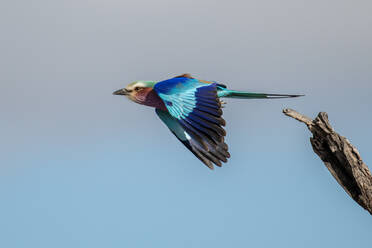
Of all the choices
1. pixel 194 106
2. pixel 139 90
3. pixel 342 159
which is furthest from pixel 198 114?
pixel 342 159

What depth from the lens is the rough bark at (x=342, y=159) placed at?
6.45m

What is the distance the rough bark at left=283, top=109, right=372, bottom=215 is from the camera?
645cm

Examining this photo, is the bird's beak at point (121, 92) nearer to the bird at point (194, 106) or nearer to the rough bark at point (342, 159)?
the bird at point (194, 106)

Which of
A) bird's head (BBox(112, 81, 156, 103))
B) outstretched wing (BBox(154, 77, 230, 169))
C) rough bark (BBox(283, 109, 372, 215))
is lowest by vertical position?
rough bark (BBox(283, 109, 372, 215))

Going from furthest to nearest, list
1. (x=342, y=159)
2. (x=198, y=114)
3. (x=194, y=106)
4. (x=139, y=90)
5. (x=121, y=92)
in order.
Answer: (x=121, y=92) < (x=139, y=90) < (x=194, y=106) < (x=198, y=114) < (x=342, y=159)

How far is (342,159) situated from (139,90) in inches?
147

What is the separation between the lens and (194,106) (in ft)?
26.8

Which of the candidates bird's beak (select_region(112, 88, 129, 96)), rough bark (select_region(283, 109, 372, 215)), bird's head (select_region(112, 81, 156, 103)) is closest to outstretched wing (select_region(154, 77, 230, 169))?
bird's head (select_region(112, 81, 156, 103))

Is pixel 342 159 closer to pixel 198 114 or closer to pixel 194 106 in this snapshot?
pixel 198 114

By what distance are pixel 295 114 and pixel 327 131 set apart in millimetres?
516

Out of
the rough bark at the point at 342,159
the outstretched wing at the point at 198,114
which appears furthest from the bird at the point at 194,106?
the rough bark at the point at 342,159

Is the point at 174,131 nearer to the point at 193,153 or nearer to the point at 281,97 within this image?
the point at 193,153

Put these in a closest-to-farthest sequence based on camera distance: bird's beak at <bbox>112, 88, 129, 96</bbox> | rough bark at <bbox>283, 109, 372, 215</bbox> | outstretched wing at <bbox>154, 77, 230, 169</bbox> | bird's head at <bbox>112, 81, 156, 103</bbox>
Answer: rough bark at <bbox>283, 109, 372, 215</bbox> → outstretched wing at <bbox>154, 77, 230, 169</bbox> → bird's head at <bbox>112, 81, 156, 103</bbox> → bird's beak at <bbox>112, 88, 129, 96</bbox>

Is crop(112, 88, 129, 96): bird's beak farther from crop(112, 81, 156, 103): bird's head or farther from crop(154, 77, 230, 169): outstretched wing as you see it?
crop(154, 77, 230, 169): outstretched wing
